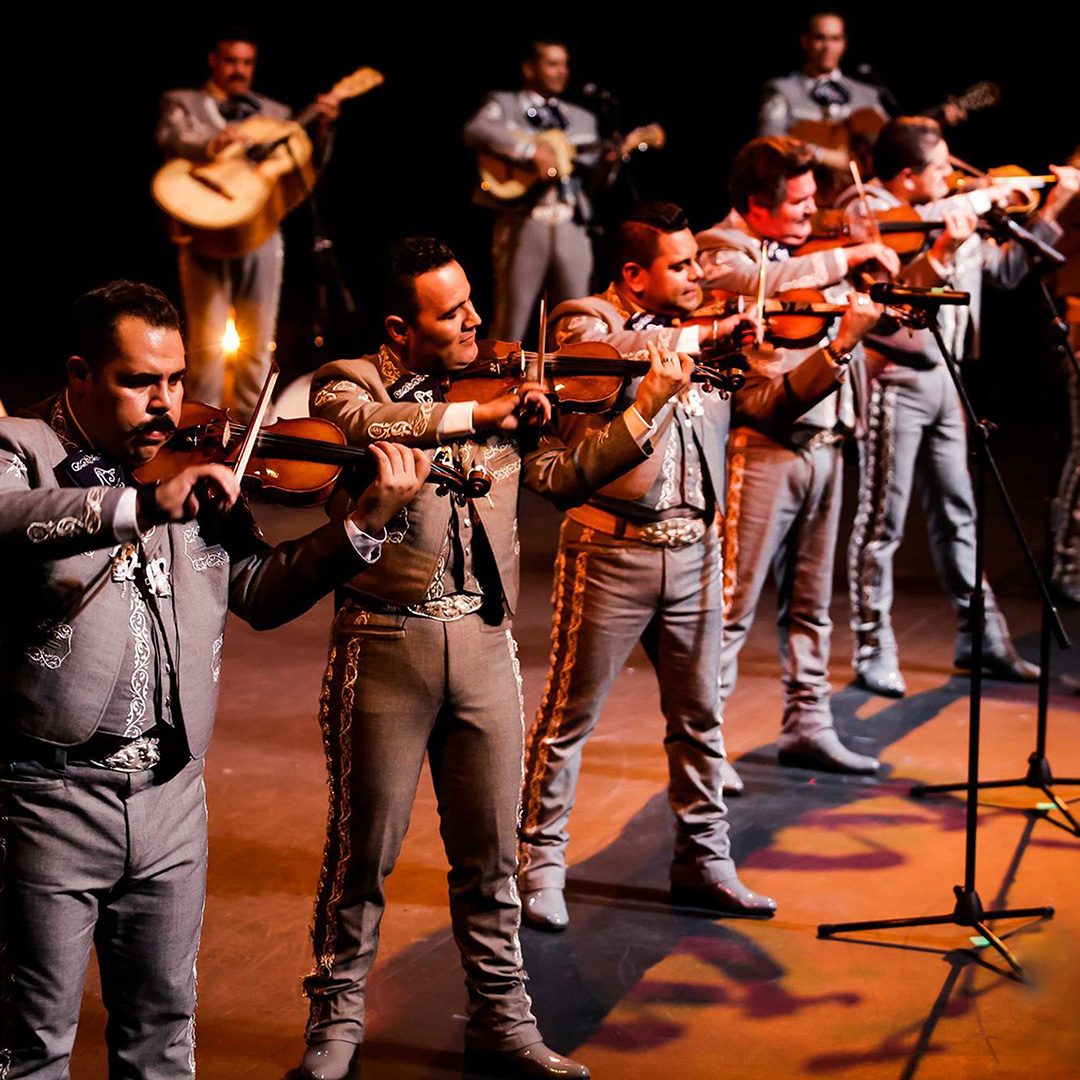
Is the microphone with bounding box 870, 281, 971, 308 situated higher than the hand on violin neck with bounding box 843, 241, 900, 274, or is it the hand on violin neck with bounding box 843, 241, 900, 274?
the hand on violin neck with bounding box 843, 241, 900, 274

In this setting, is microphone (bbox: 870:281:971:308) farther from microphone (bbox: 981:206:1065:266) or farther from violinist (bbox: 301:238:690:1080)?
microphone (bbox: 981:206:1065:266)

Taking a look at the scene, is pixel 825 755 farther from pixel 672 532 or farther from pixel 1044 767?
pixel 672 532

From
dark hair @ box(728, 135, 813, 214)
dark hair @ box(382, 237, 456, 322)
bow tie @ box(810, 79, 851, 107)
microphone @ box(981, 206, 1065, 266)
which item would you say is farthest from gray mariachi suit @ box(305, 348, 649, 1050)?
bow tie @ box(810, 79, 851, 107)

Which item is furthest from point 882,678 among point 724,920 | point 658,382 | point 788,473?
point 658,382

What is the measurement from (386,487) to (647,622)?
1.40 m

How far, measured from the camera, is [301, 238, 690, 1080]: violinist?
2871 mm

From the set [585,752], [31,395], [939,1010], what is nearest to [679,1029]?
[939,1010]

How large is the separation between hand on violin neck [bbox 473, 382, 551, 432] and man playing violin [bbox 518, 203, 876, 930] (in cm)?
75

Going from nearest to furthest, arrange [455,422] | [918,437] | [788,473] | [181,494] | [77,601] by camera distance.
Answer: [181,494] < [77,601] < [455,422] < [788,473] < [918,437]

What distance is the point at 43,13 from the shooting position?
10.4m

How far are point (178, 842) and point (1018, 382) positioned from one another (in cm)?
916

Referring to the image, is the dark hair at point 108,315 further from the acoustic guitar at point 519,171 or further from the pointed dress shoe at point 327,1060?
the acoustic guitar at point 519,171

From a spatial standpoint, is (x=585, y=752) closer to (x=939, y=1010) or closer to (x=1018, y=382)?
(x=939, y=1010)

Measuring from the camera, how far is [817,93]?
7.69 m
